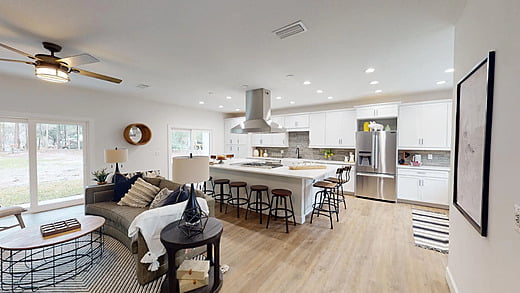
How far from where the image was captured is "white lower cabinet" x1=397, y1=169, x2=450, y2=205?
4.48 m

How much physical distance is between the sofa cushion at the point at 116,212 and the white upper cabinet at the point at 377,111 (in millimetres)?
5266

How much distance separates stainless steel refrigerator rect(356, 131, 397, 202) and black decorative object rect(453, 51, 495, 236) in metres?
3.30

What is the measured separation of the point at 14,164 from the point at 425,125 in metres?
8.54

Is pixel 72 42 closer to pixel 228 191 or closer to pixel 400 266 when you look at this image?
pixel 228 191

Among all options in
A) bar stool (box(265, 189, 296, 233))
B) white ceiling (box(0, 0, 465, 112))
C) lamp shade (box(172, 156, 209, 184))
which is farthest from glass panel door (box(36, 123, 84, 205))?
bar stool (box(265, 189, 296, 233))

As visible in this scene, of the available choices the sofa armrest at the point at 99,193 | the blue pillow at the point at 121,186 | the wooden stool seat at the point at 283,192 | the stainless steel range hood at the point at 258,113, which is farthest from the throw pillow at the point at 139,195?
the stainless steel range hood at the point at 258,113

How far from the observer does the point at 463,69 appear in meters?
1.83

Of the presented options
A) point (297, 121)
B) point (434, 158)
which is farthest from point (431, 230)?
point (297, 121)

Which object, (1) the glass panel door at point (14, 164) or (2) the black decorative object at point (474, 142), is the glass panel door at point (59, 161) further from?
(2) the black decorative object at point (474, 142)

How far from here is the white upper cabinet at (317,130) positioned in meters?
6.23

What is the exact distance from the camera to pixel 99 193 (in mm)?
3441

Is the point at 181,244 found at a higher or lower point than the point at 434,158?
lower

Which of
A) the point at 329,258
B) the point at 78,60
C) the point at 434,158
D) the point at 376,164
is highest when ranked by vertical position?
the point at 78,60

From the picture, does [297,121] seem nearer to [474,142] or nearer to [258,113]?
[258,113]
